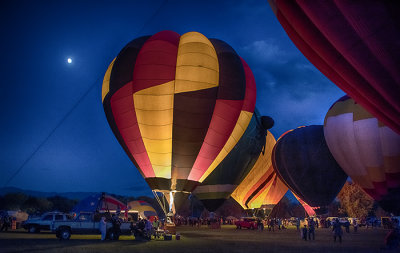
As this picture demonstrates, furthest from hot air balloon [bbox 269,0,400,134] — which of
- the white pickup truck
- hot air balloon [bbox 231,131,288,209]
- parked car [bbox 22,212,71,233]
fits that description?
hot air balloon [bbox 231,131,288,209]

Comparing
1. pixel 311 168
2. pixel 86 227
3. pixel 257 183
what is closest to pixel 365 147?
pixel 311 168

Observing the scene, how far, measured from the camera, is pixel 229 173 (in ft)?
119

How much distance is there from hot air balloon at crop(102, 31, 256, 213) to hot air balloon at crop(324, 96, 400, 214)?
1074 centimetres

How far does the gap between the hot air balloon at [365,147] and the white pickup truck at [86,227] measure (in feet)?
54.0

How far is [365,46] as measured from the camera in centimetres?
1136

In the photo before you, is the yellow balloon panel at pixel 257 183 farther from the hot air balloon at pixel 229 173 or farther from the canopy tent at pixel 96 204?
the canopy tent at pixel 96 204

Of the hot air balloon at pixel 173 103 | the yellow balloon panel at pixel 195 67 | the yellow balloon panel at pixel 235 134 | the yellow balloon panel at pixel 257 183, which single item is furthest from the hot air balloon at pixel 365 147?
the yellow balloon panel at pixel 257 183

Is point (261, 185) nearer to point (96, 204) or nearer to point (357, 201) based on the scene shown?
point (357, 201)

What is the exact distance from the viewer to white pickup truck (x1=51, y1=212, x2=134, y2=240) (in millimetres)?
18938

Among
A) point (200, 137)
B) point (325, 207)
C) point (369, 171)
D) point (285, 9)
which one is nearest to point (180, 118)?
point (200, 137)

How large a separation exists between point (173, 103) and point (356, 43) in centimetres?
1200

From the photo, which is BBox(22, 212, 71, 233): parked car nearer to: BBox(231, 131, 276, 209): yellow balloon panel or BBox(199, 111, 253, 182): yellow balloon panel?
BBox(199, 111, 253, 182): yellow balloon panel

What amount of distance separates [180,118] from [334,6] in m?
12.5

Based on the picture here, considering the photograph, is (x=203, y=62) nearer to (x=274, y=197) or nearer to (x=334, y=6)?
(x=334, y=6)
